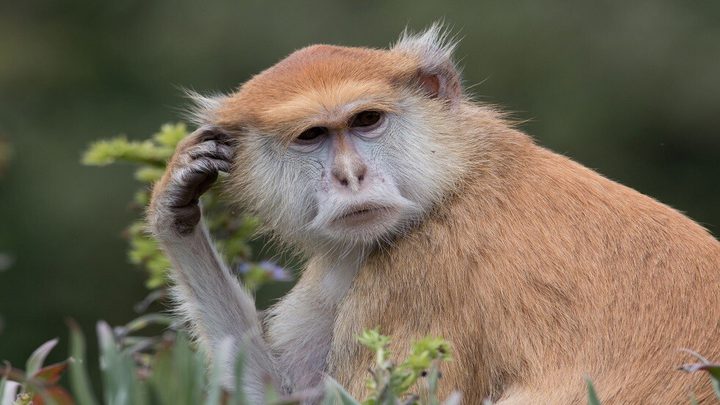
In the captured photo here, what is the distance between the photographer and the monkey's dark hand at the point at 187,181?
5.12m

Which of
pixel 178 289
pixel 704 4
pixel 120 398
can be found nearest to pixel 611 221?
pixel 178 289

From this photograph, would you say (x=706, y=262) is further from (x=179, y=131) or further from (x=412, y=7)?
(x=412, y=7)

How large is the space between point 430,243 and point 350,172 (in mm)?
416

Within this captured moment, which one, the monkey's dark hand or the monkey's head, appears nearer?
the monkey's head

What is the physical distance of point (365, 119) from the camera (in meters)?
5.11

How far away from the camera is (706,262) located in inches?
188

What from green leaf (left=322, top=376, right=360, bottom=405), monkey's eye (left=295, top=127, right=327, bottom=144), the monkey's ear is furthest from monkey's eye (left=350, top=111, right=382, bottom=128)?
green leaf (left=322, top=376, right=360, bottom=405)

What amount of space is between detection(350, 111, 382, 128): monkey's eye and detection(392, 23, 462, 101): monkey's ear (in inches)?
13.6

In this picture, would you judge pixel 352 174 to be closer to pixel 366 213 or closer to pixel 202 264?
pixel 366 213

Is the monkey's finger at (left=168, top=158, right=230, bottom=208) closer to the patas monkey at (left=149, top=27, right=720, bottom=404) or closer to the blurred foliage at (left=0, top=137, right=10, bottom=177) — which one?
the patas monkey at (left=149, top=27, right=720, bottom=404)

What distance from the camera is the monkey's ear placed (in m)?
5.43

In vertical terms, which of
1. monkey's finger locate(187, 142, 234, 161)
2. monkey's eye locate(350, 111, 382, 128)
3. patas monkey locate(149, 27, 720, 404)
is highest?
monkey's finger locate(187, 142, 234, 161)

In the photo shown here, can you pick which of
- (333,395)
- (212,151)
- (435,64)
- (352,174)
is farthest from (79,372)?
(435,64)

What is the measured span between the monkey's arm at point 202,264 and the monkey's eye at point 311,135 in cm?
34
